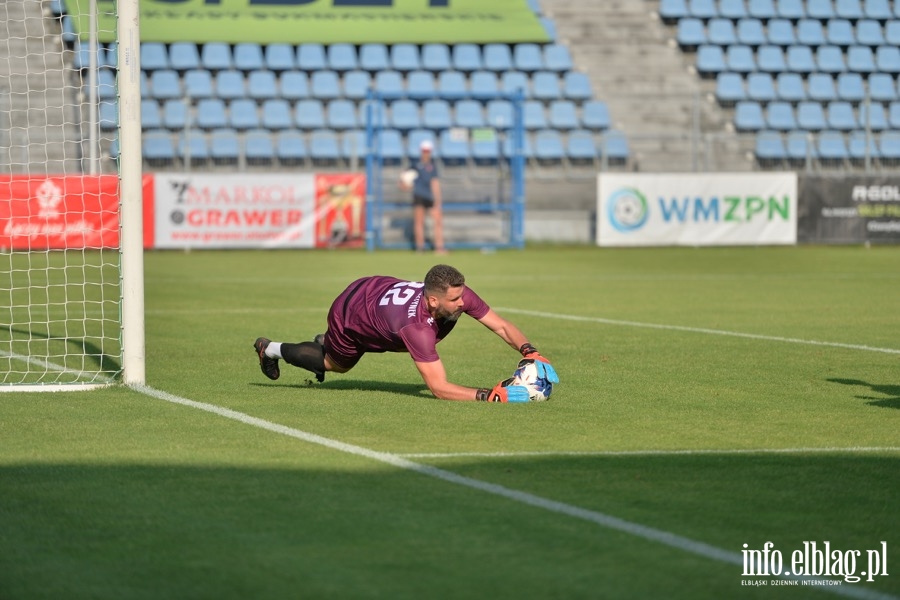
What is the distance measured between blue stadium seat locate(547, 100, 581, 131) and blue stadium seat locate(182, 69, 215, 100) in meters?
8.00

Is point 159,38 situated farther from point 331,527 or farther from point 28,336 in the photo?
point 331,527

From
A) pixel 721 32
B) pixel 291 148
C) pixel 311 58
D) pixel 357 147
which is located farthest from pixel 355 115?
pixel 721 32

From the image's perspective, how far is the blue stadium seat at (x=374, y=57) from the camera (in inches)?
1284

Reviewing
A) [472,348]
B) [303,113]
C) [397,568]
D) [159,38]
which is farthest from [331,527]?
[159,38]

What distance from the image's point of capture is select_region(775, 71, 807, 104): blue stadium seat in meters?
33.8

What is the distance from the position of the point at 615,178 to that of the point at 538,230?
227 cm

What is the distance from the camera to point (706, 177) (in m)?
28.8

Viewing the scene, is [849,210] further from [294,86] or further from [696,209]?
[294,86]

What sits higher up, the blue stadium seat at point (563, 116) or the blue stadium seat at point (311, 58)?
the blue stadium seat at point (311, 58)

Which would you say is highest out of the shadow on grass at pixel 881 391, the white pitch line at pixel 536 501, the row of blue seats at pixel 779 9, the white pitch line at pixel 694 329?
the row of blue seats at pixel 779 9

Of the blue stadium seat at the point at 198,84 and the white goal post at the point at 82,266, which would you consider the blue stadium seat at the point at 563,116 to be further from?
the white goal post at the point at 82,266

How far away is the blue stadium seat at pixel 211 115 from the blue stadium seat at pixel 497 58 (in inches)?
259

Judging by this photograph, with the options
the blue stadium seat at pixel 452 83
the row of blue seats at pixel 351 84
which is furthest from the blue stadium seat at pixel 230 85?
the blue stadium seat at pixel 452 83

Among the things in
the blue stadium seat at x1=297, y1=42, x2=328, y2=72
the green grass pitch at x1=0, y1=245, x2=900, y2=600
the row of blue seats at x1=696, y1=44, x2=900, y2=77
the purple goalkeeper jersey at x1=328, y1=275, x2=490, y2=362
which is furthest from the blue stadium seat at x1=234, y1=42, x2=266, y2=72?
the purple goalkeeper jersey at x1=328, y1=275, x2=490, y2=362
